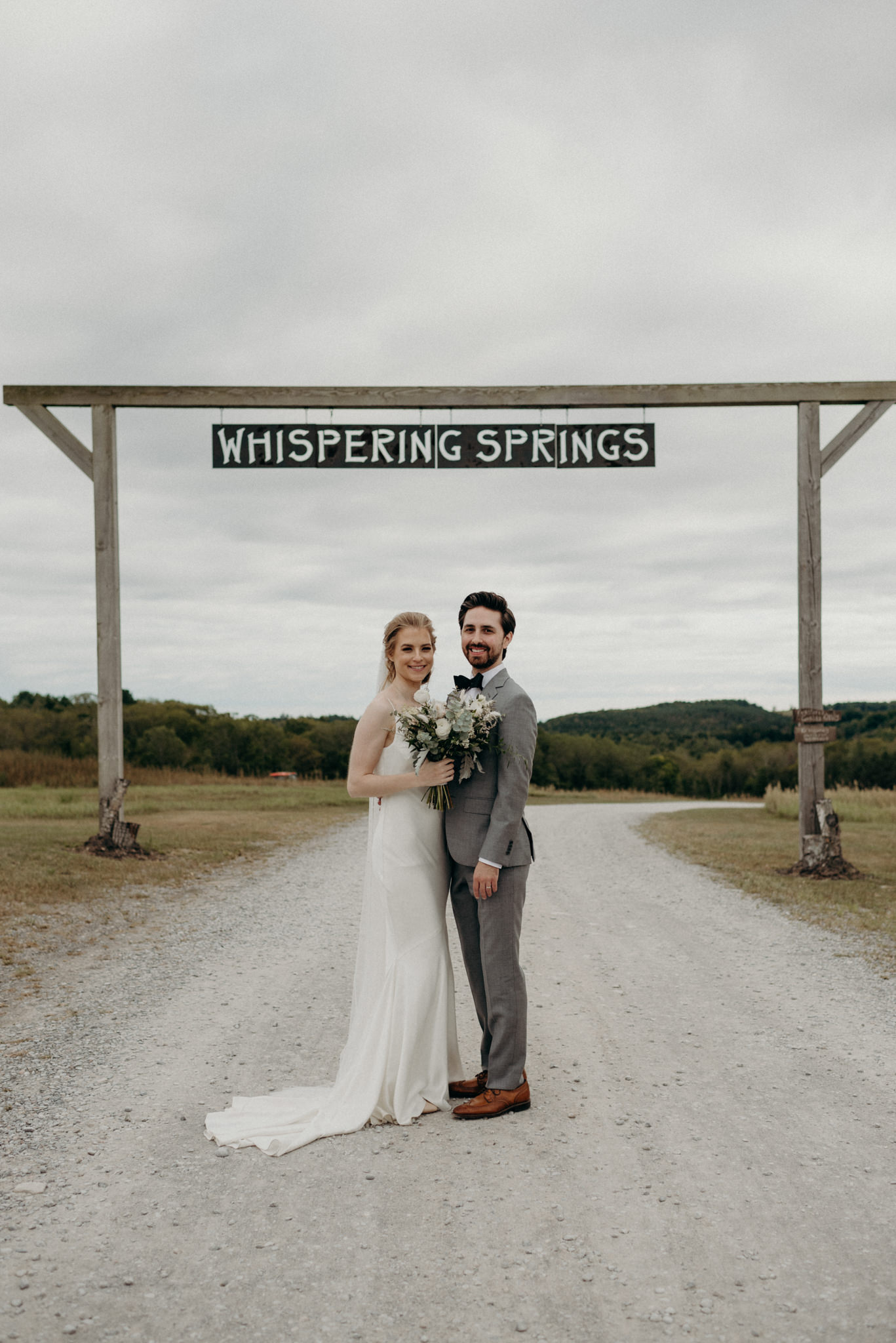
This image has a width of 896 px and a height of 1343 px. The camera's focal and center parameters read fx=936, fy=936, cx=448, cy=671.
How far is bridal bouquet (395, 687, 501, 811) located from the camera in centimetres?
400

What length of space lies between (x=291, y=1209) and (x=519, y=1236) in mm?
786

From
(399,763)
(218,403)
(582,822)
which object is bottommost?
(582,822)

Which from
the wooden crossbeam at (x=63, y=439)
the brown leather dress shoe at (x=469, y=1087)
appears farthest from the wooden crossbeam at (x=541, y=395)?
the brown leather dress shoe at (x=469, y=1087)

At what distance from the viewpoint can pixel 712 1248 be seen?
2.92 m

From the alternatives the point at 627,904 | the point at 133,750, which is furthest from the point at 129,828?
the point at 133,750

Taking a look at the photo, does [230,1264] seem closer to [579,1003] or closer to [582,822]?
[579,1003]

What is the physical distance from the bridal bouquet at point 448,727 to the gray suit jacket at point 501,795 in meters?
0.10

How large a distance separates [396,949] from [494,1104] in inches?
30.8

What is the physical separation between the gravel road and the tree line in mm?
27339

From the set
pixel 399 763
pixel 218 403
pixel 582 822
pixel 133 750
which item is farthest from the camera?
pixel 133 750

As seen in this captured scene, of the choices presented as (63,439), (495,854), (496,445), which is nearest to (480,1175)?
(495,854)

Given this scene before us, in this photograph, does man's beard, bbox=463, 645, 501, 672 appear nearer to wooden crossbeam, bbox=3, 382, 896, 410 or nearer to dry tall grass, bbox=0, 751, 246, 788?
wooden crossbeam, bbox=3, 382, 896, 410

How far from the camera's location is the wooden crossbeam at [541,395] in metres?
10.4

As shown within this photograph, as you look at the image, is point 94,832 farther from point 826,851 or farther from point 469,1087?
point 469,1087
